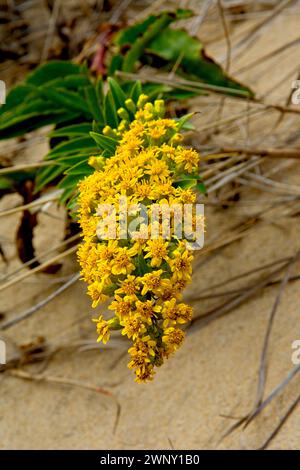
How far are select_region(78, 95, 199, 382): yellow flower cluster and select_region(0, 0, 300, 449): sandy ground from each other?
526 mm

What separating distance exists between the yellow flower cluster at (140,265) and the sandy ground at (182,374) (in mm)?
526

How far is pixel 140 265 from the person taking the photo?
1.04m

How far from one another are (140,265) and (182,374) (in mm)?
650

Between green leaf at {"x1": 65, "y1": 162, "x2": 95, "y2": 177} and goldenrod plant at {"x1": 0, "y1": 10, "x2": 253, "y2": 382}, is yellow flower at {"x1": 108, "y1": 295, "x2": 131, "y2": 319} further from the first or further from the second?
green leaf at {"x1": 65, "y1": 162, "x2": 95, "y2": 177}

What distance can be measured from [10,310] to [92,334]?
0.84 ft

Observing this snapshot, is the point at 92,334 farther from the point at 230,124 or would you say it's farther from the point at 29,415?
the point at 230,124

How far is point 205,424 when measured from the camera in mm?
1500

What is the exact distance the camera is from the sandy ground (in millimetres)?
1506

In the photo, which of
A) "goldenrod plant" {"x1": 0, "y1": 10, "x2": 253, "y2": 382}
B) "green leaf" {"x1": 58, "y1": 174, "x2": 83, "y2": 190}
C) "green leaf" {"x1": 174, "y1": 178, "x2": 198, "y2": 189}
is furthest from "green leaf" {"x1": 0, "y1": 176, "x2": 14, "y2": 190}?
"green leaf" {"x1": 174, "y1": 178, "x2": 198, "y2": 189}

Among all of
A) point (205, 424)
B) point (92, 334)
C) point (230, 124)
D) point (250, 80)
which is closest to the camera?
point (205, 424)

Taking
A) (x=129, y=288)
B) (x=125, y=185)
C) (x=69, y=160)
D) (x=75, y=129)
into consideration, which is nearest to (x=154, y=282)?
(x=129, y=288)

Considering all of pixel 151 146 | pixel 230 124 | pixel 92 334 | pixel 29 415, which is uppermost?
pixel 151 146

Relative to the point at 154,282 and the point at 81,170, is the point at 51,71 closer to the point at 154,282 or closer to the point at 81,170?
the point at 81,170
